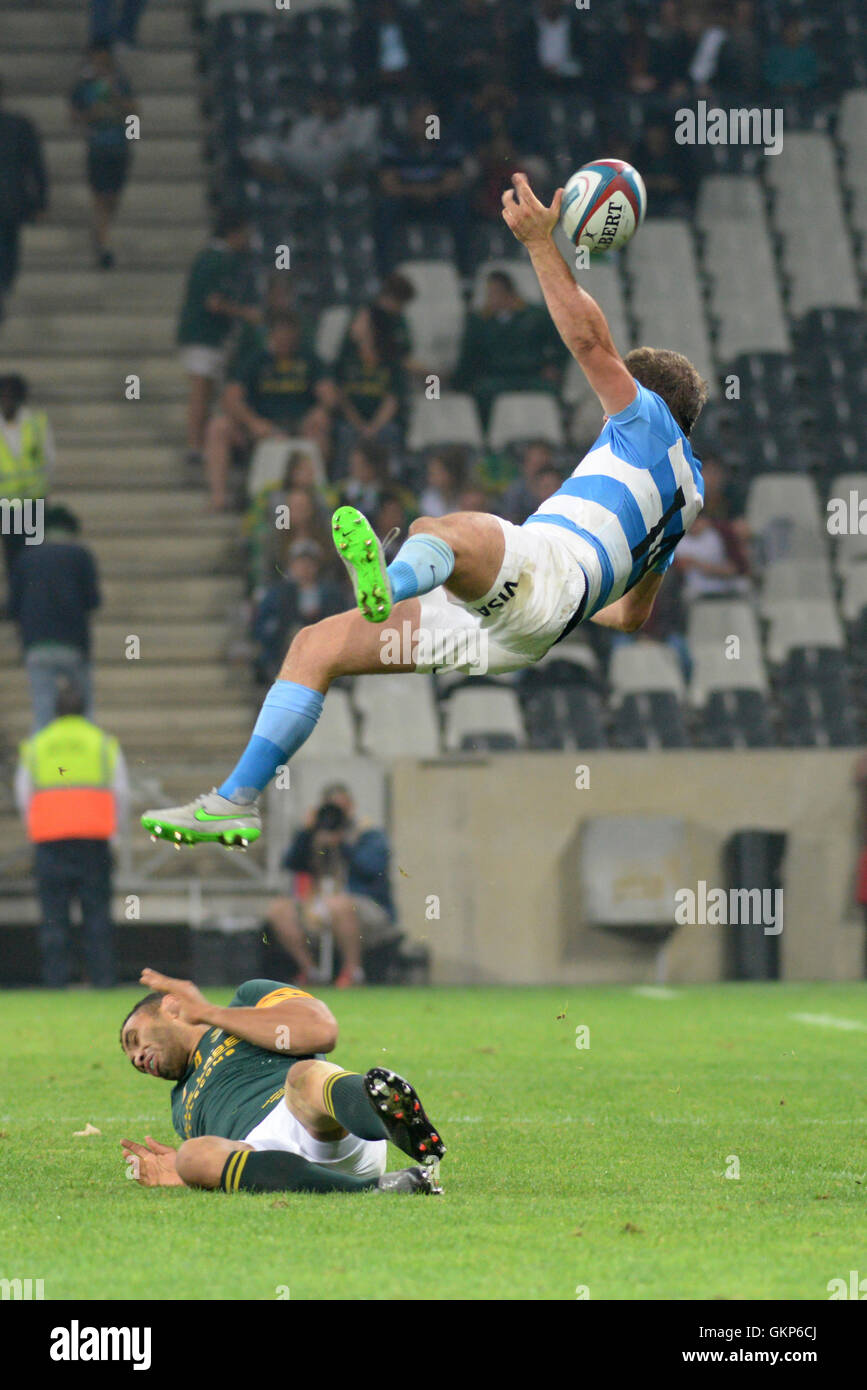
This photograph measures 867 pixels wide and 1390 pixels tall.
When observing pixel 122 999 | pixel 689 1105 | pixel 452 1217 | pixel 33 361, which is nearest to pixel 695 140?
pixel 33 361

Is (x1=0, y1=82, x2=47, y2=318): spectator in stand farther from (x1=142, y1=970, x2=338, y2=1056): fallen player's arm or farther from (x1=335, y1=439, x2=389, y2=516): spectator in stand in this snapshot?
(x1=142, y1=970, x2=338, y2=1056): fallen player's arm

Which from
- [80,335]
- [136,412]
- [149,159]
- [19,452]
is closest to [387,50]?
[149,159]

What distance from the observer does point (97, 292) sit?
21219 mm

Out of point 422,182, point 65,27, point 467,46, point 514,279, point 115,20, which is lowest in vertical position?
point 514,279

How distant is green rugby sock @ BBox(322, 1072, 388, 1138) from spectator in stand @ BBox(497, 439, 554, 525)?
11375 mm

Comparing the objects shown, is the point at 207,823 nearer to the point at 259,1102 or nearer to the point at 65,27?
the point at 259,1102

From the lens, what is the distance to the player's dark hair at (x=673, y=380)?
745cm

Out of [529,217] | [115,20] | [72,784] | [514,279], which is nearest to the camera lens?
[529,217]

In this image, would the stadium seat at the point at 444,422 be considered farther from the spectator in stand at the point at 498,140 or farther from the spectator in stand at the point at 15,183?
the spectator in stand at the point at 15,183

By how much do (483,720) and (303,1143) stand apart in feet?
33.9

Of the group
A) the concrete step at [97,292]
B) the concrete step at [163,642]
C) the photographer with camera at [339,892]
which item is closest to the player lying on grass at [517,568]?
the photographer with camera at [339,892]

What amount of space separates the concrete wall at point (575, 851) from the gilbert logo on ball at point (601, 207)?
9.03m

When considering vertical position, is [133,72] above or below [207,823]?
above
